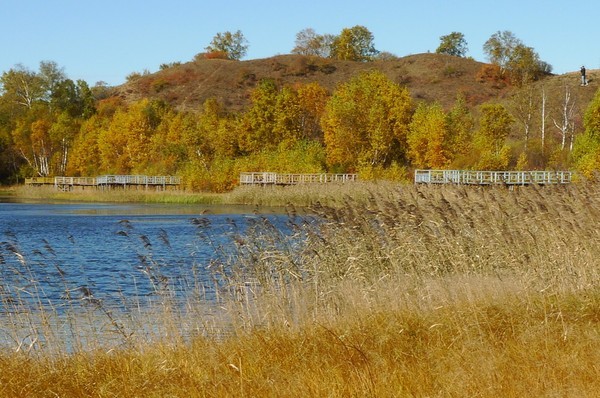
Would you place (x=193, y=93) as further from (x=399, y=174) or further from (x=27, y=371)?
(x=27, y=371)

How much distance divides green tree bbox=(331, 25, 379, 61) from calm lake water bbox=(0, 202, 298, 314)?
11019 cm

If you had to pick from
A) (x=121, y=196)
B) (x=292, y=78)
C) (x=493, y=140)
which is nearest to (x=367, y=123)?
(x=493, y=140)

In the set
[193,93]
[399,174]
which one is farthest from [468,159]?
[193,93]

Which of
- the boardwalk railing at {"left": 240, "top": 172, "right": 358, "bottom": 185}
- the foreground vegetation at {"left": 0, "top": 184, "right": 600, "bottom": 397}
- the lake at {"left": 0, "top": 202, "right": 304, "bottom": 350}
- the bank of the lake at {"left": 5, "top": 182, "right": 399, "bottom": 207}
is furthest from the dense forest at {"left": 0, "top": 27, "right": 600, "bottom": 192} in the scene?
the foreground vegetation at {"left": 0, "top": 184, "right": 600, "bottom": 397}

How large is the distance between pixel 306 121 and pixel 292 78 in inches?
1862

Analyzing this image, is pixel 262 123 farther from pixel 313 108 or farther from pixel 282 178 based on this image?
pixel 313 108

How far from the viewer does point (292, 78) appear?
137750mm

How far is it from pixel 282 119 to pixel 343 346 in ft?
226

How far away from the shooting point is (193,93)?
430 ft

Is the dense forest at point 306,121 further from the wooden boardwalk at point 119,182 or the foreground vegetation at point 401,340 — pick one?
the foreground vegetation at point 401,340

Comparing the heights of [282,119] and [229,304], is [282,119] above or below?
above

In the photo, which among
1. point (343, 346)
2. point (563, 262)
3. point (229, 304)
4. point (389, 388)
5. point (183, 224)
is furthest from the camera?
point (183, 224)

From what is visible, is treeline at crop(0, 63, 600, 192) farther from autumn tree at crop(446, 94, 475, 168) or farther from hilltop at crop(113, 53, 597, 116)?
hilltop at crop(113, 53, 597, 116)

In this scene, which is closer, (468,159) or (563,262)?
(563,262)
